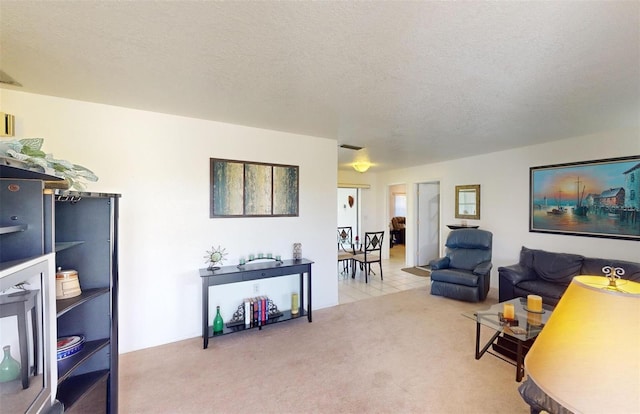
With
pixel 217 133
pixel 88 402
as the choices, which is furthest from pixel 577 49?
pixel 88 402

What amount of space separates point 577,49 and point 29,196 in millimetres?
3000

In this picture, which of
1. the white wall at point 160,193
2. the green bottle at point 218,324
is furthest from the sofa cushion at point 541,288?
the green bottle at point 218,324

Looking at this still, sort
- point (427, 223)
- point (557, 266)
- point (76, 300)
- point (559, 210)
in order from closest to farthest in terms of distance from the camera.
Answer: point (76, 300), point (557, 266), point (559, 210), point (427, 223)

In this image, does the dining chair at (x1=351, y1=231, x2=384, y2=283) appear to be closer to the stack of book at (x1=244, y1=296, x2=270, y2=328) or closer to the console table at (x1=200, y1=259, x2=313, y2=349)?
the console table at (x1=200, y1=259, x2=313, y2=349)

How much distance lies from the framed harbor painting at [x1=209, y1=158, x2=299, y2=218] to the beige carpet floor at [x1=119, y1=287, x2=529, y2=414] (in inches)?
56.6

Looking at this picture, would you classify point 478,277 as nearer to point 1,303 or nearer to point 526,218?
point 526,218

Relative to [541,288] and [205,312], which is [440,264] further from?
[205,312]

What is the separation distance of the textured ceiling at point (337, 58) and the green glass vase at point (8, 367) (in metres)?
1.55

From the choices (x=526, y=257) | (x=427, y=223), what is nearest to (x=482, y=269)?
(x=526, y=257)

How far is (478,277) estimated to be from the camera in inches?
155

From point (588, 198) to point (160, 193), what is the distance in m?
5.39

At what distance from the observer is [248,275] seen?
2.92 meters

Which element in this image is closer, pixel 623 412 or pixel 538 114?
pixel 623 412

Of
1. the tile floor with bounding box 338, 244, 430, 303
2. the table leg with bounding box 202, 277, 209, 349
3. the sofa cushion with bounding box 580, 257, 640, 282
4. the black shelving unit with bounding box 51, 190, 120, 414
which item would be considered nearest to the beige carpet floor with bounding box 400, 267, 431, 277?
the tile floor with bounding box 338, 244, 430, 303
